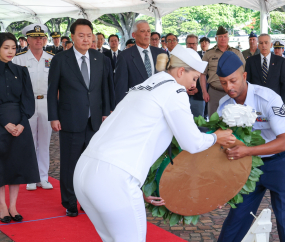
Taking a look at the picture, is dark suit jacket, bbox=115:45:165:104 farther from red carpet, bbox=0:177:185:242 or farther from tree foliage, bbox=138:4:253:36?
tree foliage, bbox=138:4:253:36

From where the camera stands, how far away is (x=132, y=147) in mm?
2037

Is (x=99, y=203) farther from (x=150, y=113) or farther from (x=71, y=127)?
(x=71, y=127)

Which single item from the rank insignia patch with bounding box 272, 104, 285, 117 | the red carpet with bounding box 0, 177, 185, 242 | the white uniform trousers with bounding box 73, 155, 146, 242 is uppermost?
the rank insignia patch with bounding box 272, 104, 285, 117

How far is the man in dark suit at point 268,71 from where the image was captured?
6.45 metres

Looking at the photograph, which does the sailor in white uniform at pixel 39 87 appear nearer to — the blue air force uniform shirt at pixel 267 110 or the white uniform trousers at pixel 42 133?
the white uniform trousers at pixel 42 133

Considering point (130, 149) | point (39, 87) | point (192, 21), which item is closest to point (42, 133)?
point (39, 87)

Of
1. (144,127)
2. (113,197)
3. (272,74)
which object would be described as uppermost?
(144,127)

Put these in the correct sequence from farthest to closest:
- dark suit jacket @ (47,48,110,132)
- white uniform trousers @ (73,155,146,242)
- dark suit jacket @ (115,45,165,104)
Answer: dark suit jacket @ (115,45,165,104) < dark suit jacket @ (47,48,110,132) < white uniform trousers @ (73,155,146,242)

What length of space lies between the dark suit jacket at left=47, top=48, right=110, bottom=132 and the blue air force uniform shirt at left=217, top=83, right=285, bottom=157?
207 centimetres

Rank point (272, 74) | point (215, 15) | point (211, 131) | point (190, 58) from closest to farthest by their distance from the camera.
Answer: point (190, 58)
point (211, 131)
point (272, 74)
point (215, 15)

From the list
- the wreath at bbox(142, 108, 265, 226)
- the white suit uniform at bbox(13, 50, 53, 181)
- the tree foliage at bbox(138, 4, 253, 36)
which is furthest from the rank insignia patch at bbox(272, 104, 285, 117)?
the tree foliage at bbox(138, 4, 253, 36)

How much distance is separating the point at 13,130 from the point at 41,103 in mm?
1221

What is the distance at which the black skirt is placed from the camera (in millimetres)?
4258

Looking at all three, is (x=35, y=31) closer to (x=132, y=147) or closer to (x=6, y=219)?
(x=6, y=219)
